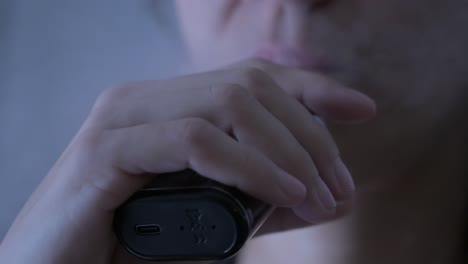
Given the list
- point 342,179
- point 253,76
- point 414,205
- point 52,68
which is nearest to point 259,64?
point 253,76

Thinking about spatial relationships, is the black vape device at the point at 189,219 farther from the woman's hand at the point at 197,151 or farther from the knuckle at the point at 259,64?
the knuckle at the point at 259,64

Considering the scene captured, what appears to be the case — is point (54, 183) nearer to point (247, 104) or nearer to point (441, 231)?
point (247, 104)

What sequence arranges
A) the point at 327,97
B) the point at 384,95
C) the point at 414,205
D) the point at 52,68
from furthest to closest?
the point at 52,68 < the point at 414,205 < the point at 384,95 < the point at 327,97

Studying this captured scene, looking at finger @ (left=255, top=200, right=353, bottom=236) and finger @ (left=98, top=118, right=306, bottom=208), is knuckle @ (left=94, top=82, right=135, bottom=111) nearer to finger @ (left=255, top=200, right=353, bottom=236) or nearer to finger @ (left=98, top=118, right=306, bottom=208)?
finger @ (left=98, top=118, right=306, bottom=208)

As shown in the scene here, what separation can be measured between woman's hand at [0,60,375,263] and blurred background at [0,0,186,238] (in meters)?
0.51

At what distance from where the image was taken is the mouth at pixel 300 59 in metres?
0.73

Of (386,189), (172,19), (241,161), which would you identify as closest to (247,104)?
(241,161)

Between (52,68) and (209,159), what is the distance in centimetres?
78

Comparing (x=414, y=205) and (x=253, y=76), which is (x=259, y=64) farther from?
(x=414, y=205)

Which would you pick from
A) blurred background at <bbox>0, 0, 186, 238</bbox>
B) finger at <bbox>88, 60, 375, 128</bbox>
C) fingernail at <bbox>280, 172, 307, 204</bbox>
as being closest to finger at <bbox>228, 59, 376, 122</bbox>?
finger at <bbox>88, 60, 375, 128</bbox>

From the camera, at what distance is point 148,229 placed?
571 mm

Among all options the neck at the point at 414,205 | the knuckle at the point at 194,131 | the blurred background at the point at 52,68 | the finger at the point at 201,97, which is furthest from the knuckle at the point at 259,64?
the blurred background at the point at 52,68

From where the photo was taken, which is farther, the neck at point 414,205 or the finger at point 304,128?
the neck at point 414,205

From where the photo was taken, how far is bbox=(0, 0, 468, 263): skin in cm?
58
